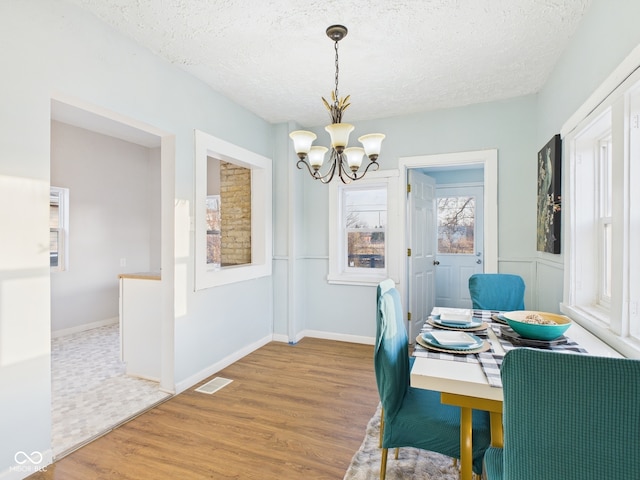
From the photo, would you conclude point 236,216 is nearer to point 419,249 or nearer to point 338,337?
point 338,337

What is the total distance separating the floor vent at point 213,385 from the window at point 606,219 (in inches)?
106

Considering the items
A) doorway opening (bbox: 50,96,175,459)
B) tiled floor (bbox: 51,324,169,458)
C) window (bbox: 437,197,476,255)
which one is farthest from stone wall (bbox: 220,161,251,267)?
window (bbox: 437,197,476,255)

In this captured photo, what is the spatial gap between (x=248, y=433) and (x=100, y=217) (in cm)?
401

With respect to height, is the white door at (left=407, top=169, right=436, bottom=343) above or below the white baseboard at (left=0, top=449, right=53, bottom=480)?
above

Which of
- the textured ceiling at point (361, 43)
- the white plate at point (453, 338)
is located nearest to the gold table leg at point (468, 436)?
the white plate at point (453, 338)

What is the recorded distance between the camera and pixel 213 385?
299cm

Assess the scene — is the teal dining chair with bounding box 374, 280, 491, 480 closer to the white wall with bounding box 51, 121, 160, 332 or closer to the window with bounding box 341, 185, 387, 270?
the window with bounding box 341, 185, 387, 270

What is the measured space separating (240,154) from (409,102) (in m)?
1.83

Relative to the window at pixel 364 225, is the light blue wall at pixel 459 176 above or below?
above

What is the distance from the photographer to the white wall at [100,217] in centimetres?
444

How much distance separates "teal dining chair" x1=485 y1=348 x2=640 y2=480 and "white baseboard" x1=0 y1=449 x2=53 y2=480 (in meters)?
2.30

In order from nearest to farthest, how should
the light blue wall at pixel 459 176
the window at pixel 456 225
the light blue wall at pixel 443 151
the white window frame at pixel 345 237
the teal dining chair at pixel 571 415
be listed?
the teal dining chair at pixel 571 415 → the light blue wall at pixel 443 151 → the white window frame at pixel 345 237 → the light blue wall at pixel 459 176 → the window at pixel 456 225

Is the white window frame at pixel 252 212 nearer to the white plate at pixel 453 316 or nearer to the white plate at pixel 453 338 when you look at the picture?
the white plate at pixel 453 316

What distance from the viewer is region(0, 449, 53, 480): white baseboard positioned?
174 cm
